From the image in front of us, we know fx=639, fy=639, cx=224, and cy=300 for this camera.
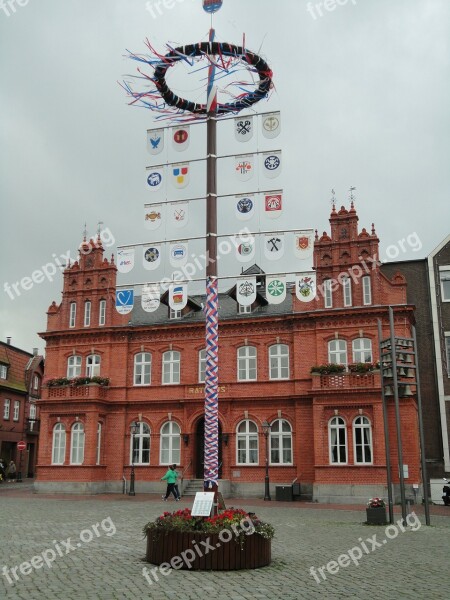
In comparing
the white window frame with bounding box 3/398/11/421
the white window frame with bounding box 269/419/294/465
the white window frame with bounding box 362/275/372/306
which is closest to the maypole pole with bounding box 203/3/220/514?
the white window frame with bounding box 269/419/294/465

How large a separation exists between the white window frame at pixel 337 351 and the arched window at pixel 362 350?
49cm

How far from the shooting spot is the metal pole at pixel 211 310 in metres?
13.6

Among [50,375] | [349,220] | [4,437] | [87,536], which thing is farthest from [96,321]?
[87,536]

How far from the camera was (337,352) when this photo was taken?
31.1 meters

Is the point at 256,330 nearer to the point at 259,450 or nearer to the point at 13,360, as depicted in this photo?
the point at 259,450

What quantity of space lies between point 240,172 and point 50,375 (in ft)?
78.8

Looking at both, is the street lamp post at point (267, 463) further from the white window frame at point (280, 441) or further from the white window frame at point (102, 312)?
the white window frame at point (102, 312)

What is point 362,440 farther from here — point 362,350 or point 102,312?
point 102,312

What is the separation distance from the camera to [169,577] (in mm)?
10750

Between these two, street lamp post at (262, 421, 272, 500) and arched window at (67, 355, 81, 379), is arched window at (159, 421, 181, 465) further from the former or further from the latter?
arched window at (67, 355, 81, 379)

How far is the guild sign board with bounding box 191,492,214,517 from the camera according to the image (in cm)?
1217

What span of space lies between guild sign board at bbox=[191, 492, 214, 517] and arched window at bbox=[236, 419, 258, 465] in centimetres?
1999

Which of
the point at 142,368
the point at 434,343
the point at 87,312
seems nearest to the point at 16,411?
the point at 87,312

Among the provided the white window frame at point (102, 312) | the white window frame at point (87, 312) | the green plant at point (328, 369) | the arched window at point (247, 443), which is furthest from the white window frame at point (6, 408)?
the green plant at point (328, 369)
